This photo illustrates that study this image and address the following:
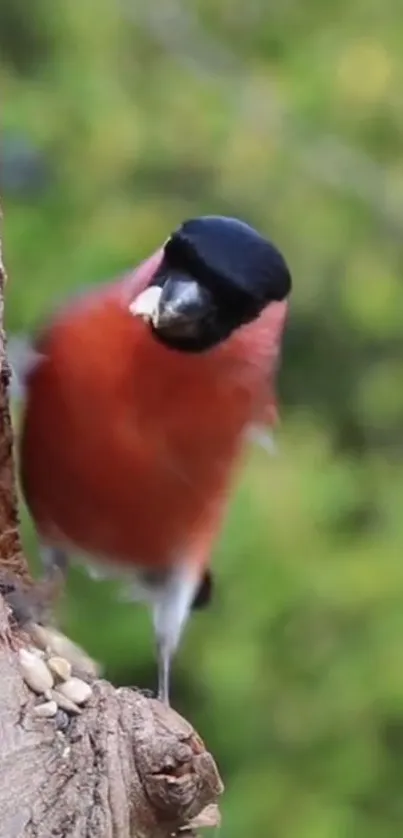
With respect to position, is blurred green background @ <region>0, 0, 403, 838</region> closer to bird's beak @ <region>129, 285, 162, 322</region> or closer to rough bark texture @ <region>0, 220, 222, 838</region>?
bird's beak @ <region>129, 285, 162, 322</region>

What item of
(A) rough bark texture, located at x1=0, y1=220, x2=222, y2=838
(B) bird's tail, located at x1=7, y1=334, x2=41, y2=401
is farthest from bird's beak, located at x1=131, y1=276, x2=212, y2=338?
(A) rough bark texture, located at x1=0, y1=220, x2=222, y2=838

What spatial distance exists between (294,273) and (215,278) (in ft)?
5.13

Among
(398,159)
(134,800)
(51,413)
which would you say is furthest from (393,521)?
(134,800)

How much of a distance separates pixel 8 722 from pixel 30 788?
46 millimetres

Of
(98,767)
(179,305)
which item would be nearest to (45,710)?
(98,767)

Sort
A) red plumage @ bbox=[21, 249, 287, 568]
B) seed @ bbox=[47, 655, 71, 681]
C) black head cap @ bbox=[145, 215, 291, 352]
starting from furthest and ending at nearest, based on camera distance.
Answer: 1. red plumage @ bbox=[21, 249, 287, 568]
2. black head cap @ bbox=[145, 215, 291, 352]
3. seed @ bbox=[47, 655, 71, 681]

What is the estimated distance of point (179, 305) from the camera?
1.35 meters

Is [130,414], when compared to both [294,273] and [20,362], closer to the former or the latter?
[20,362]

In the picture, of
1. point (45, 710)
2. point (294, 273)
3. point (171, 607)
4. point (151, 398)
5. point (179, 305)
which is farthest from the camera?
point (294, 273)

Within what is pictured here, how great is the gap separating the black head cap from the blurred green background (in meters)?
0.78

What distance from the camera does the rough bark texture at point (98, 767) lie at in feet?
3.28

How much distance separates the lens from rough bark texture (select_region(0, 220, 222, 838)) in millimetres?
1000

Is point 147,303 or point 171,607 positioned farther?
point 171,607


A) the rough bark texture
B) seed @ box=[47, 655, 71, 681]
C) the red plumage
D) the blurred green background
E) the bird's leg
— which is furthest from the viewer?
the blurred green background
